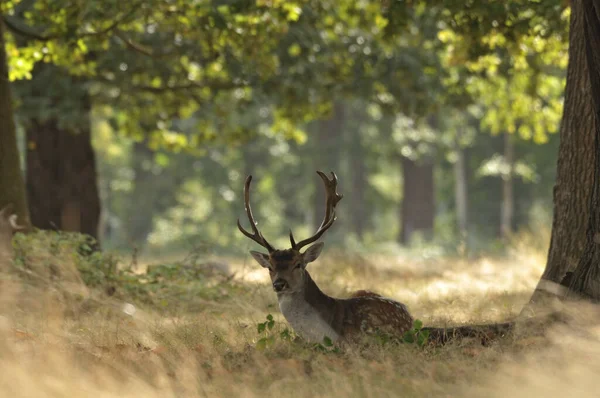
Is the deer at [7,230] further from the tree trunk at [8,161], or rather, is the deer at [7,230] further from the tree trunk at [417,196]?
the tree trunk at [417,196]

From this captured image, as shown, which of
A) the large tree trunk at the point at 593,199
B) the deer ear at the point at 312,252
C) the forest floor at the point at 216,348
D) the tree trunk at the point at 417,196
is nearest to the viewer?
the forest floor at the point at 216,348

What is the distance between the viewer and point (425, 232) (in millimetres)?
37875

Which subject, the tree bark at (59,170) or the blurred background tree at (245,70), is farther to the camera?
the tree bark at (59,170)

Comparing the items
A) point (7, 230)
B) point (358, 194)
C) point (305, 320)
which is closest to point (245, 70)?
point (7, 230)

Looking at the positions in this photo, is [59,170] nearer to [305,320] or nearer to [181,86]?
[181,86]

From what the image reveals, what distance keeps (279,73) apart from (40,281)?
771 centimetres

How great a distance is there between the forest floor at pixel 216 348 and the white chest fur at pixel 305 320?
147mm

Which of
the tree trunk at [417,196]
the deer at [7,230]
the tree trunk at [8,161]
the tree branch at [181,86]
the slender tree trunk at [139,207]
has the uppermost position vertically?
the slender tree trunk at [139,207]

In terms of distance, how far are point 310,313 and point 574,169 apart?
3151 millimetres

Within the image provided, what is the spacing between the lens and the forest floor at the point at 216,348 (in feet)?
22.2

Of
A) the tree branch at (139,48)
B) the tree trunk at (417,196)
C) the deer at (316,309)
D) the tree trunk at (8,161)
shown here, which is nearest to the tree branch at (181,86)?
the tree branch at (139,48)

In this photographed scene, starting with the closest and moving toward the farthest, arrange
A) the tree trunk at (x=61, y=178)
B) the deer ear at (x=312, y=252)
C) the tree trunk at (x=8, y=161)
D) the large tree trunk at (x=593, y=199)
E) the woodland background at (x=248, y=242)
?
1. the woodland background at (x=248, y=242)
2. the deer ear at (x=312, y=252)
3. the large tree trunk at (x=593, y=199)
4. the tree trunk at (x=8, y=161)
5. the tree trunk at (x=61, y=178)

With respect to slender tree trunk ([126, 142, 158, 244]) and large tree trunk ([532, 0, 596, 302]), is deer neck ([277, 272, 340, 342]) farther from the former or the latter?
slender tree trunk ([126, 142, 158, 244])

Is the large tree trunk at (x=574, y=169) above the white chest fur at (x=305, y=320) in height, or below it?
above
